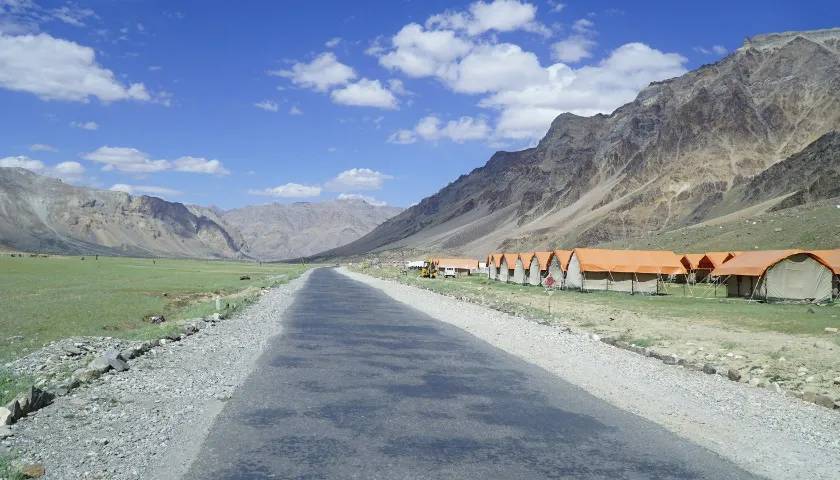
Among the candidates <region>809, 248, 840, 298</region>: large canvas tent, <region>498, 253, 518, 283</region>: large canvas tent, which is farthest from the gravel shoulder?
<region>498, 253, 518, 283</region>: large canvas tent

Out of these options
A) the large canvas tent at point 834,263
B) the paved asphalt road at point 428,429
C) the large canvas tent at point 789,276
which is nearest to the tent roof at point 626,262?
the large canvas tent at point 789,276

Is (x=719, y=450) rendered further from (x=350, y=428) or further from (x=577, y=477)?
(x=350, y=428)

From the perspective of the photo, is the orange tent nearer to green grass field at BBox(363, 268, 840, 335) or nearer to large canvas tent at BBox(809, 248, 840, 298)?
green grass field at BBox(363, 268, 840, 335)

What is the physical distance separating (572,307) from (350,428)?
3618 centimetres

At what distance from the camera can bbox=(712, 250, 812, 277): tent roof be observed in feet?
158

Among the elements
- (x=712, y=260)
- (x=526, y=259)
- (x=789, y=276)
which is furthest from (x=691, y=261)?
(x=789, y=276)

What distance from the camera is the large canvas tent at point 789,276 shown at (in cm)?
4694

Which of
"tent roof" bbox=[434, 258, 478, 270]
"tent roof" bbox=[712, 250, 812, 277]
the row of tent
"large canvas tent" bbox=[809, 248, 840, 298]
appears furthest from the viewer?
"tent roof" bbox=[434, 258, 478, 270]

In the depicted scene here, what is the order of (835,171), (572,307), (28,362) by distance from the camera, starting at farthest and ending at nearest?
(835,171) → (572,307) → (28,362)

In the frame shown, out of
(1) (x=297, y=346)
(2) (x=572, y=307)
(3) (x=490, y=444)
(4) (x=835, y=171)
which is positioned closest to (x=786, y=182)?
(4) (x=835, y=171)

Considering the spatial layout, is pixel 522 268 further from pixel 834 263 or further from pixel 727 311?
pixel 727 311

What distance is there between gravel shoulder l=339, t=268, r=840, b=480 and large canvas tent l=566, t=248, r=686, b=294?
39922 millimetres

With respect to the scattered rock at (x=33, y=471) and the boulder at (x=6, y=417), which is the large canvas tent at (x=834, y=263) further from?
the scattered rock at (x=33, y=471)

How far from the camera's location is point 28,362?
65.1 ft
